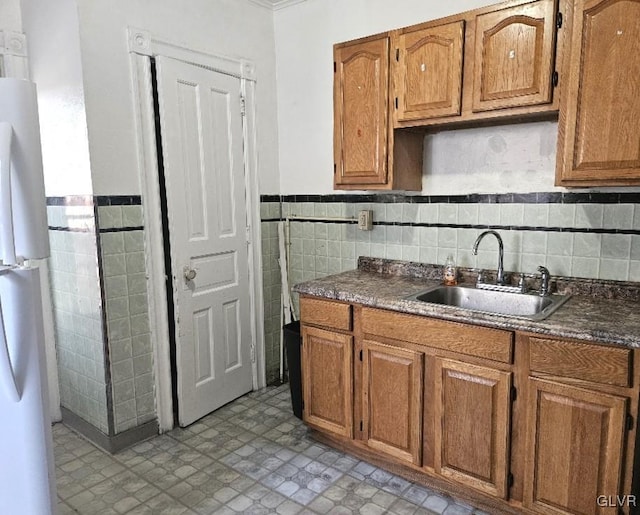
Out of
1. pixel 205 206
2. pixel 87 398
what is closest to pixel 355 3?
pixel 205 206

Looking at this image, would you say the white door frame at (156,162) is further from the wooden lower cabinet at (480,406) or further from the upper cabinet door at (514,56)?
the upper cabinet door at (514,56)

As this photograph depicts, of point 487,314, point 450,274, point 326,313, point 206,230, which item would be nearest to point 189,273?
point 206,230

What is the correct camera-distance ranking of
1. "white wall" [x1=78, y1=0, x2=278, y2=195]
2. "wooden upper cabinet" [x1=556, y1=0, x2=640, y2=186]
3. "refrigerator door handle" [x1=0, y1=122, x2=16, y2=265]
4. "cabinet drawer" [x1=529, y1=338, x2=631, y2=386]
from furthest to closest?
1. "white wall" [x1=78, y1=0, x2=278, y2=195]
2. "wooden upper cabinet" [x1=556, y1=0, x2=640, y2=186]
3. "cabinet drawer" [x1=529, y1=338, x2=631, y2=386]
4. "refrigerator door handle" [x1=0, y1=122, x2=16, y2=265]

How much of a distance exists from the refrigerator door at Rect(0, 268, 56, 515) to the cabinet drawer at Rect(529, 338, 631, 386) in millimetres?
1823

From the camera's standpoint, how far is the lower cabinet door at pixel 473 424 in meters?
1.92

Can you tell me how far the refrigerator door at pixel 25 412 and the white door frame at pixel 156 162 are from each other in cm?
105

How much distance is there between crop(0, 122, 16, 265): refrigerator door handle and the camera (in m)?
1.46

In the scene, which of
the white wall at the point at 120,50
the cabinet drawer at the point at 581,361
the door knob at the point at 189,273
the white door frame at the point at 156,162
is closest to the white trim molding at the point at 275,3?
the white wall at the point at 120,50

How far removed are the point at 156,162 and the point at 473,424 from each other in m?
2.12

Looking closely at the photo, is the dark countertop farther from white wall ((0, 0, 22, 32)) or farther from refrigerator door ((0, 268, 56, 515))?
white wall ((0, 0, 22, 32))

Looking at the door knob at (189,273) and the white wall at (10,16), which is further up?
the white wall at (10,16)

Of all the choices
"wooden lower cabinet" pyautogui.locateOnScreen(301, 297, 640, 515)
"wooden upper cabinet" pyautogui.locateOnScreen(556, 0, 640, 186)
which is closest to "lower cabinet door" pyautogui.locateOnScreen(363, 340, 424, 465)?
"wooden lower cabinet" pyautogui.locateOnScreen(301, 297, 640, 515)

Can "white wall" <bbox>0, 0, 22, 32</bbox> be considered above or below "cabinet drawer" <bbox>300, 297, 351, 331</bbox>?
above

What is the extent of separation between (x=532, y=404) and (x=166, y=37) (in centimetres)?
262
